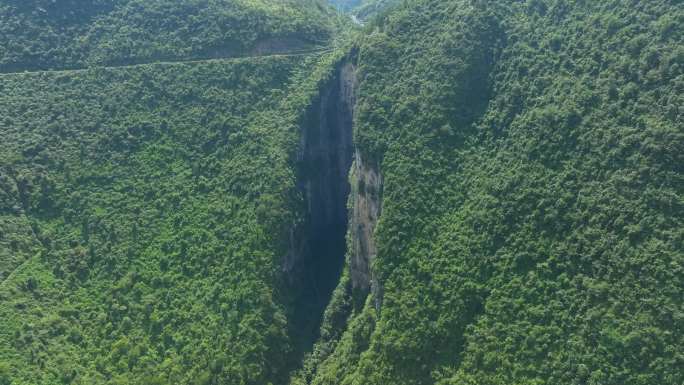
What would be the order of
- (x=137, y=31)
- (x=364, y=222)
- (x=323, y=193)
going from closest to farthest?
(x=364, y=222) < (x=323, y=193) < (x=137, y=31)

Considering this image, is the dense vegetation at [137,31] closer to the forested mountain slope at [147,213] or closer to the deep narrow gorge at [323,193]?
the forested mountain slope at [147,213]

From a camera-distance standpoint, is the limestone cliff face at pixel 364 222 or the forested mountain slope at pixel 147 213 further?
the limestone cliff face at pixel 364 222

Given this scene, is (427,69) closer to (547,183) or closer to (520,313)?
(547,183)

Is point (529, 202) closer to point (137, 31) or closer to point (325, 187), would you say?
point (325, 187)

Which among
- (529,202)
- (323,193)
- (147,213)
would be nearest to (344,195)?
(323,193)

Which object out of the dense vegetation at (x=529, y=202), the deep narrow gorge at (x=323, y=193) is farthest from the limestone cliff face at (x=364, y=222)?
the deep narrow gorge at (x=323, y=193)
